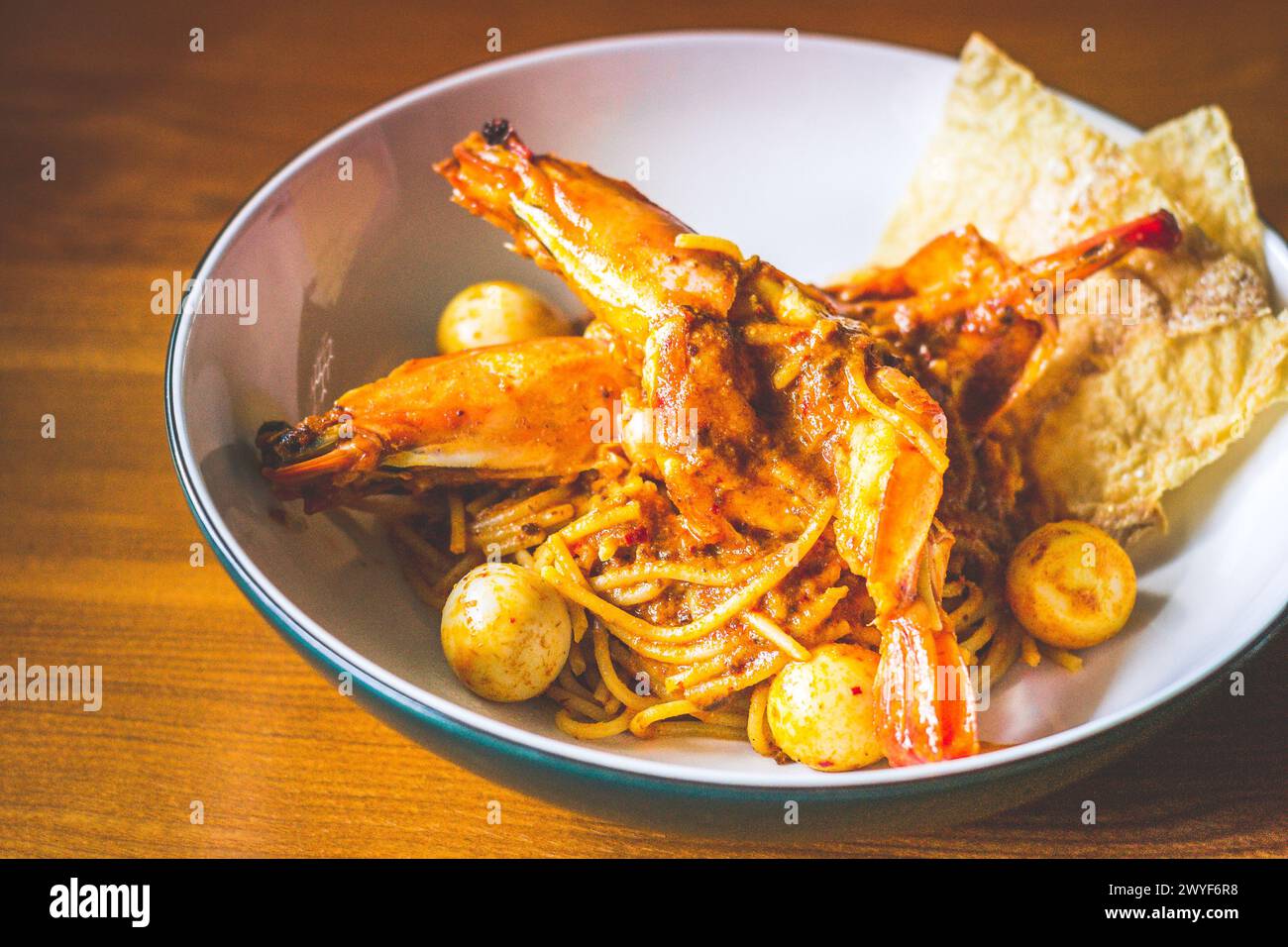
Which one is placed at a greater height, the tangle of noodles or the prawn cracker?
the prawn cracker

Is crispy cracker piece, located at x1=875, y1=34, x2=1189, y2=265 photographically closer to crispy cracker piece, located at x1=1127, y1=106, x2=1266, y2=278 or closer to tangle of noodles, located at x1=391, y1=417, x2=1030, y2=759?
crispy cracker piece, located at x1=1127, y1=106, x2=1266, y2=278

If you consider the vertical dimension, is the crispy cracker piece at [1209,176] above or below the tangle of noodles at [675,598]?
above

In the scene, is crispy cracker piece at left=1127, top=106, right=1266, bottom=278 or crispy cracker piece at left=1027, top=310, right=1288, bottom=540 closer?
crispy cracker piece at left=1027, top=310, right=1288, bottom=540

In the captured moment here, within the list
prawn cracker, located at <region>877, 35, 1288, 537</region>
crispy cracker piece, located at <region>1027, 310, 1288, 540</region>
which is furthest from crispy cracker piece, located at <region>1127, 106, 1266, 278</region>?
crispy cracker piece, located at <region>1027, 310, 1288, 540</region>

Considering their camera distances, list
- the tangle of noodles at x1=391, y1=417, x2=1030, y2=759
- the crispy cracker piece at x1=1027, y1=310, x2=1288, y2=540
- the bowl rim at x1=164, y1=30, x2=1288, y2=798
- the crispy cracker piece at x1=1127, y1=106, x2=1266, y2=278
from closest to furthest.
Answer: the bowl rim at x1=164, y1=30, x2=1288, y2=798 < the tangle of noodles at x1=391, y1=417, x2=1030, y2=759 < the crispy cracker piece at x1=1027, y1=310, x2=1288, y2=540 < the crispy cracker piece at x1=1127, y1=106, x2=1266, y2=278

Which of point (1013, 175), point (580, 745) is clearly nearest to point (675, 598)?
point (580, 745)

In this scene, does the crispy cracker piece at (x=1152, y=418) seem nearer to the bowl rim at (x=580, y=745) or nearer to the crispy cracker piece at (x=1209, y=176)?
the crispy cracker piece at (x=1209, y=176)

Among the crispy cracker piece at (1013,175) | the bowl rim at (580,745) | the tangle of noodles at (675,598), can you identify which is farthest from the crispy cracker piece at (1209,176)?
the bowl rim at (580,745)

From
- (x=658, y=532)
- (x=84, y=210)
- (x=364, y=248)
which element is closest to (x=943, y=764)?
(x=658, y=532)

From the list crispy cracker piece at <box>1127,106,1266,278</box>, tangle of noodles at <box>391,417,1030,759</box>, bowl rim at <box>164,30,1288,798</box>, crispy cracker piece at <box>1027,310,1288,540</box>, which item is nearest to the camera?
bowl rim at <box>164,30,1288,798</box>
